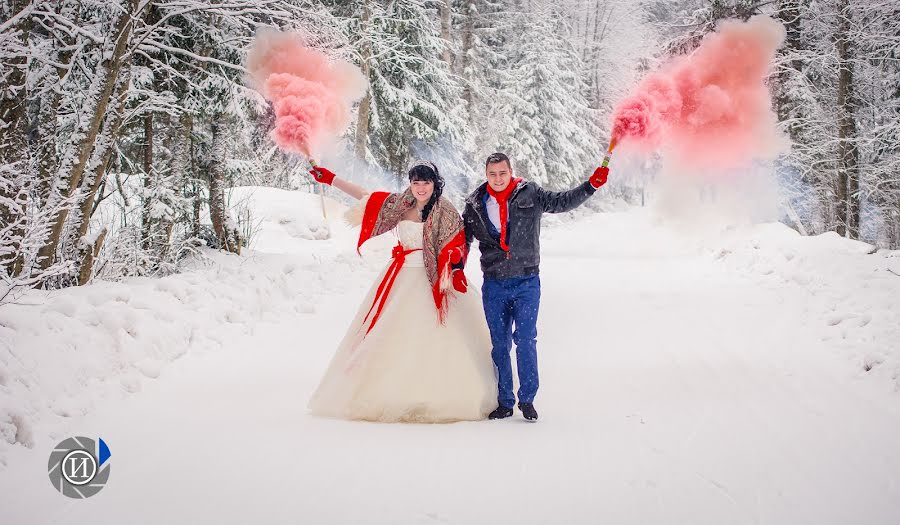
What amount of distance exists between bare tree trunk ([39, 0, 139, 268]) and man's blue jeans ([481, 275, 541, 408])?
14.9ft

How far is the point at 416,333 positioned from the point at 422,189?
121 centimetres

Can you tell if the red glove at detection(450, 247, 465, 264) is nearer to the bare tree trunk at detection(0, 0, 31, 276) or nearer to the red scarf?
the red scarf

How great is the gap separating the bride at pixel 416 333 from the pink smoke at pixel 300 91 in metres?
0.55

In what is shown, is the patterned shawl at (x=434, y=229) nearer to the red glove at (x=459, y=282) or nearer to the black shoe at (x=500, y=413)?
the red glove at (x=459, y=282)

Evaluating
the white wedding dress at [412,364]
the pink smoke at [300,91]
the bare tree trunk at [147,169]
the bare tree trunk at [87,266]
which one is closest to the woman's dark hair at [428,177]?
the white wedding dress at [412,364]

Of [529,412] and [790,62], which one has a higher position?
[790,62]

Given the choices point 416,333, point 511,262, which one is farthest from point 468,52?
point 416,333

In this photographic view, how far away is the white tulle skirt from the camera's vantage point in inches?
179

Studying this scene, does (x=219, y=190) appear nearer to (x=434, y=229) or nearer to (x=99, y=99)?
(x=99, y=99)

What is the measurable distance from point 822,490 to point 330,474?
9.32 ft

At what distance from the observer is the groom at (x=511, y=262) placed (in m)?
4.80

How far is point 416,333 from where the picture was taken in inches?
188

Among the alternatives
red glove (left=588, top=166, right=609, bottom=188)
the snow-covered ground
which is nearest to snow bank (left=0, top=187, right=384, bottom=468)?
the snow-covered ground

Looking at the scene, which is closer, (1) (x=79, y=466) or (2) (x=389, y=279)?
(1) (x=79, y=466)
